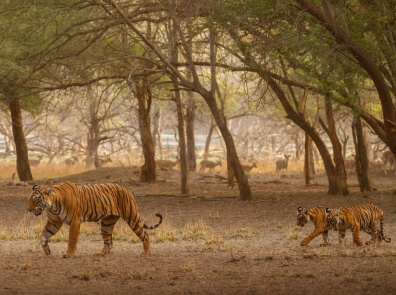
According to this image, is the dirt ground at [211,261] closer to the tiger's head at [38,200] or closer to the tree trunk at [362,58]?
the tiger's head at [38,200]

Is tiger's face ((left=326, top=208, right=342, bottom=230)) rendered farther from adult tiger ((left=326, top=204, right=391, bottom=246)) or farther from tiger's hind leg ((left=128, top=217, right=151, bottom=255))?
tiger's hind leg ((left=128, top=217, right=151, bottom=255))

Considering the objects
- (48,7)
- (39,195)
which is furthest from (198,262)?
(48,7)

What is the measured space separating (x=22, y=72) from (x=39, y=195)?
882 centimetres

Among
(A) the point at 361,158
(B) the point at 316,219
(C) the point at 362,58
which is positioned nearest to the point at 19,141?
(A) the point at 361,158

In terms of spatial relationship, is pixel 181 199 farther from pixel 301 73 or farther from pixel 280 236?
pixel 280 236

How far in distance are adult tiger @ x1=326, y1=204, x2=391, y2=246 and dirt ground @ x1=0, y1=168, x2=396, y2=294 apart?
19 cm

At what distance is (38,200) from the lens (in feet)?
33.3

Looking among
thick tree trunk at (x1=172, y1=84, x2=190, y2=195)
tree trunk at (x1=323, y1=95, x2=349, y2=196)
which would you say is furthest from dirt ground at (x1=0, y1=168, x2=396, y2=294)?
thick tree trunk at (x1=172, y1=84, x2=190, y2=195)

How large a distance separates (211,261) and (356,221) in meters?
2.36

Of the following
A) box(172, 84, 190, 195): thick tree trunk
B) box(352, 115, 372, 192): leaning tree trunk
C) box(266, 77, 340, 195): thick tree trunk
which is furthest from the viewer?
box(352, 115, 372, 192): leaning tree trunk

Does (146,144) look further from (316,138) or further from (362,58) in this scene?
(362,58)

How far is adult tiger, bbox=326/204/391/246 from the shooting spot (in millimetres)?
11586

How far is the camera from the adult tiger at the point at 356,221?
11.6m

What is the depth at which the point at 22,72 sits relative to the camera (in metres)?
18.5
